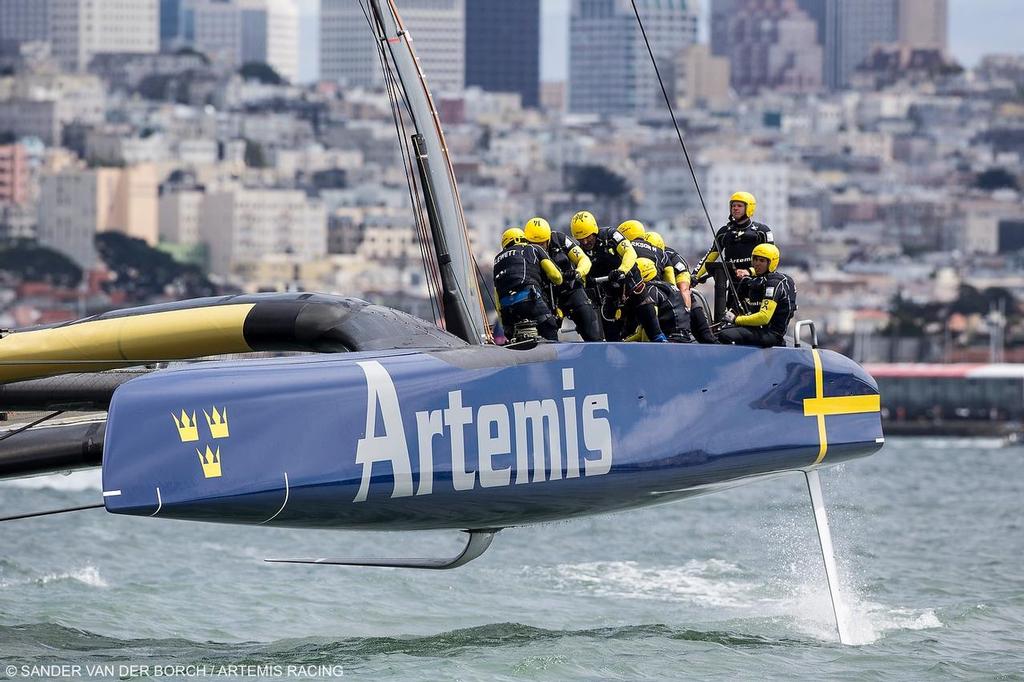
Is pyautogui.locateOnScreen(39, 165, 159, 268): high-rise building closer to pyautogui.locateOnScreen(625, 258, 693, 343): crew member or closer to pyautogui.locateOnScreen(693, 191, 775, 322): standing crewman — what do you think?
pyautogui.locateOnScreen(693, 191, 775, 322): standing crewman

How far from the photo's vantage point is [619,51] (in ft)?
543

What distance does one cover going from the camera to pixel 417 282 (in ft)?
293

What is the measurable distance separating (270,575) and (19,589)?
1.45 meters

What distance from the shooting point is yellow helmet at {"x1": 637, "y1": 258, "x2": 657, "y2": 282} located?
9.12 m

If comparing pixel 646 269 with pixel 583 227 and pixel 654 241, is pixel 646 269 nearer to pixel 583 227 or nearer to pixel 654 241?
pixel 583 227

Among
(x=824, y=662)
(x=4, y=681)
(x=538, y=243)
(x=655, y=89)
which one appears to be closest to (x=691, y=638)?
(x=824, y=662)

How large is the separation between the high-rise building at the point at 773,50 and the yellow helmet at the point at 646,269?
157496 millimetres

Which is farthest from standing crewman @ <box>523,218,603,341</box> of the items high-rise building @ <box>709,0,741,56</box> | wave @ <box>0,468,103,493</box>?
high-rise building @ <box>709,0,741,56</box>

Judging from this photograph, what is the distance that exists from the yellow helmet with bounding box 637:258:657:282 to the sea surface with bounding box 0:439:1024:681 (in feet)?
3.70

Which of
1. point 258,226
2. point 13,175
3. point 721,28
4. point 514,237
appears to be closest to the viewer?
point 514,237

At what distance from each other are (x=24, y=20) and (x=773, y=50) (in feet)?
192

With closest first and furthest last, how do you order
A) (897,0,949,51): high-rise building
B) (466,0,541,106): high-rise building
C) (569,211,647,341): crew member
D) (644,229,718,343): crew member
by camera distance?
(569,211,647,341): crew member < (644,229,718,343): crew member < (466,0,541,106): high-rise building < (897,0,949,51): high-rise building

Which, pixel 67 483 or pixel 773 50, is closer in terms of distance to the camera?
pixel 67 483

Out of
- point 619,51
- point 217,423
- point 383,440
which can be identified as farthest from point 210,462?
point 619,51
